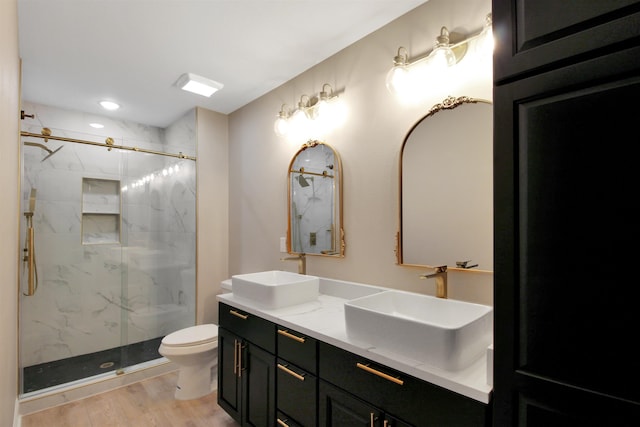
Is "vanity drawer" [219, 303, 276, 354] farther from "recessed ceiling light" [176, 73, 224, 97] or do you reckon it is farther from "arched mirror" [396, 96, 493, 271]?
"recessed ceiling light" [176, 73, 224, 97]

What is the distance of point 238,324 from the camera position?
77.7 inches

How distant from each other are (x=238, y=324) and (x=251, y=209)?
127 cm

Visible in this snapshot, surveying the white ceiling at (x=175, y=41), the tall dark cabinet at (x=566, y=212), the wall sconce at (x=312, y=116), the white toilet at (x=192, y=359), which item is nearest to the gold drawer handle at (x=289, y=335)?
the tall dark cabinet at (x=566, y=212)

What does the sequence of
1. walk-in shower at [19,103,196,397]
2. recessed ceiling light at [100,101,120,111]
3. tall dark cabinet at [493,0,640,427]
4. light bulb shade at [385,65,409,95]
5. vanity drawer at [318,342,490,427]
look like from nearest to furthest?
tall dark cabinet at [493,0,640,427], vanity drawer at [318,342,490,427], light bulb shade at [385,65,409,95], walk-in shower at [19,103,196,397], recessed ceiling light at [100,101,120,111]

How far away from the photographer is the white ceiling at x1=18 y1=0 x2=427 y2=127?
68.8 inches

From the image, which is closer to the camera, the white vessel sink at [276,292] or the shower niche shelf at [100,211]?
the white vessel sink at [276,292]

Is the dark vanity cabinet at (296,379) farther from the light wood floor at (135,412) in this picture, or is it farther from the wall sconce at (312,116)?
the wall sconce at (312,116)

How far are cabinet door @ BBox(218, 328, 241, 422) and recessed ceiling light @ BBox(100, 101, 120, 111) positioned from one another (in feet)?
8.08

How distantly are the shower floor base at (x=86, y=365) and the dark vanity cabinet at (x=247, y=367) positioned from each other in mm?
1298

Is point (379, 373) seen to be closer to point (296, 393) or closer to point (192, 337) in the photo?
point (296, 393)

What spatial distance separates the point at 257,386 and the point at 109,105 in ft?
9.76

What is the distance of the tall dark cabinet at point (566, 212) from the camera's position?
672mm

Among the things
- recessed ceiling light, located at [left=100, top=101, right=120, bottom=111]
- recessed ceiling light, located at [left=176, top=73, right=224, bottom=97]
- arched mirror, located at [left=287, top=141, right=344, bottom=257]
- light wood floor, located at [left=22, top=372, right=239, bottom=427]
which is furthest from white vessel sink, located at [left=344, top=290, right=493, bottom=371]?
recessed ceiling light, located at [left=100, top=101, right=120, bottom=111]

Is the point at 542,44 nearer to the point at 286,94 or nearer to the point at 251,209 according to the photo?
the point at 286,94
